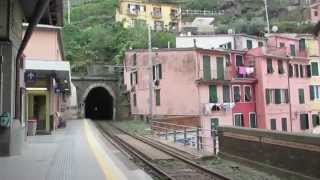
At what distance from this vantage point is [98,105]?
7975cm

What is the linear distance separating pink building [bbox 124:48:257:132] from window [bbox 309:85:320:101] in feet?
29.6

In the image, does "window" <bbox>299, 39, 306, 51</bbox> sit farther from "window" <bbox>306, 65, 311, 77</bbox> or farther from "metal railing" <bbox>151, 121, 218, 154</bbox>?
"metal railing" <bbox>151, 121, 218, 154</bbox>

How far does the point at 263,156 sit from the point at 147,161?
491 centimetres

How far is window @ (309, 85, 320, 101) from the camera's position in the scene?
5562cm

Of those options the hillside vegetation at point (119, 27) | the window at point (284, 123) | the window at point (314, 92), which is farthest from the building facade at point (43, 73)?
the hillside vegetation at point (119, 27)

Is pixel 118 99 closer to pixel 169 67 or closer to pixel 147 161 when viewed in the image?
pixel 169 67

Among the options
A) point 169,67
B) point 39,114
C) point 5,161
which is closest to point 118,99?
point 169,67

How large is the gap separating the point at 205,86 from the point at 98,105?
3686cm

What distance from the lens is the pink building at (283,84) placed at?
49.6m

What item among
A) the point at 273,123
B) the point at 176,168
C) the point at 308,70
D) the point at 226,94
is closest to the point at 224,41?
the point at 308,70

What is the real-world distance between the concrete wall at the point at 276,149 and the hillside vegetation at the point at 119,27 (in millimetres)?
56353

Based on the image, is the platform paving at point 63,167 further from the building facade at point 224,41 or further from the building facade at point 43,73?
the building facade at point 224,41

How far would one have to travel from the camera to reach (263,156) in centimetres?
1288

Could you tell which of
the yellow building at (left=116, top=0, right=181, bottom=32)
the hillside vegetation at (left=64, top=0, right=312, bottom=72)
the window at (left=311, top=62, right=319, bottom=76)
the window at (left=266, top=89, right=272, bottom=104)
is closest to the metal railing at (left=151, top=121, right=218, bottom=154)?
the window at (left=266, top=89, right=272, bottom=104)
